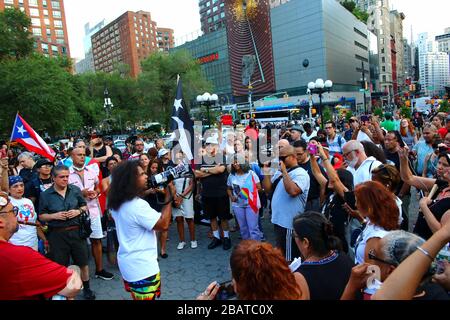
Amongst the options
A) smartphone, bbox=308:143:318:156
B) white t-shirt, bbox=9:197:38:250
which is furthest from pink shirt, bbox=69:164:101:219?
smartphone, bbox=308:143:318:156

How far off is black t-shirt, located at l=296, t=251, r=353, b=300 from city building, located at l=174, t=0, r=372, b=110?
204ft

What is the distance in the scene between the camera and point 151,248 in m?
2.97

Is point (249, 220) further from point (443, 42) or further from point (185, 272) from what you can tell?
point (443, 42)

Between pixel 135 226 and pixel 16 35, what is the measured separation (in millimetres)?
35010

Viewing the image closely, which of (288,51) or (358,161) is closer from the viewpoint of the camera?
(358,161)

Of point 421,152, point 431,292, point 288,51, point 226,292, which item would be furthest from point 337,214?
point 288,51

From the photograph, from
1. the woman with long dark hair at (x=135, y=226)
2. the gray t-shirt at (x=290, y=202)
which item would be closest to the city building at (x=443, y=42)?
the gray t-shirt at (x=290, y=202)

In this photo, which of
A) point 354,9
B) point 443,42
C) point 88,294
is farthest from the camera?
point 443,42

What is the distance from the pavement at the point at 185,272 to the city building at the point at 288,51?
194ft

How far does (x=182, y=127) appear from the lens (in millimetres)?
4855

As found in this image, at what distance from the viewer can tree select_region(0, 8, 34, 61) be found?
28230mm
